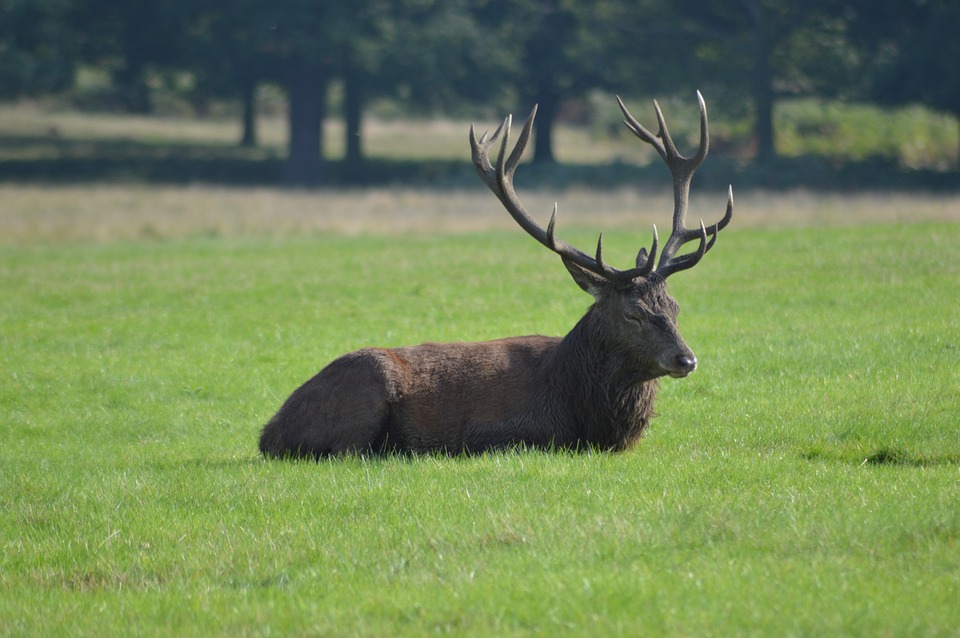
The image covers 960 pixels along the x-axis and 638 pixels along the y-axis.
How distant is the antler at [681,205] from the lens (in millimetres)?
9508

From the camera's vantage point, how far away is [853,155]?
51.5 m

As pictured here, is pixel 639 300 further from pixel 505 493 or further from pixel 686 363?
pixel 505 493

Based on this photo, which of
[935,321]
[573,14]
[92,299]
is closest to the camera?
[935,321]

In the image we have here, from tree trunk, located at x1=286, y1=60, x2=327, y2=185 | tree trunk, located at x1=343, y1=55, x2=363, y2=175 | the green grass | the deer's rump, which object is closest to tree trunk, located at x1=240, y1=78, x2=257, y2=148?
tree trunk, located at x1=286, y1=60, x2=327, y2=185

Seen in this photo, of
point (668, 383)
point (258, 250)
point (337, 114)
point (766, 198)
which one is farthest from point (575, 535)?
point (337, 114)

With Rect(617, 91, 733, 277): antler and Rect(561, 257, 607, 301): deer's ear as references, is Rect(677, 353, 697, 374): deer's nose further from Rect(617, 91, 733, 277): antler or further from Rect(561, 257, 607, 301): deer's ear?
Rect(561, 257, 607, 301): deer's ear

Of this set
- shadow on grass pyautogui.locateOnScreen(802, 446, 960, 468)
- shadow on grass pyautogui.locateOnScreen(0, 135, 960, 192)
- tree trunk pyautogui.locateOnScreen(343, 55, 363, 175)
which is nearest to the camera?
shadow on grass pyautogui.locateOnScreen(802, 446, 960, 468)

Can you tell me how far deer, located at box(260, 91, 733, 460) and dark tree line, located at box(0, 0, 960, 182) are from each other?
129 ft

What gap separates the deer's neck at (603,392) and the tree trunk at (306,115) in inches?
1739

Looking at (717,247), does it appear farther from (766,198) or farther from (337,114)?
(337,114)

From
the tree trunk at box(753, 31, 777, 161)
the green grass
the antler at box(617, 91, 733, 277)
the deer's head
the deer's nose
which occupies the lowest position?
the green grass

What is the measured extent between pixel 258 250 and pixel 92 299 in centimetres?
693

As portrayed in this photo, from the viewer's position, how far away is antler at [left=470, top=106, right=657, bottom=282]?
9305 millimetres

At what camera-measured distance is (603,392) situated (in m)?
9.52
